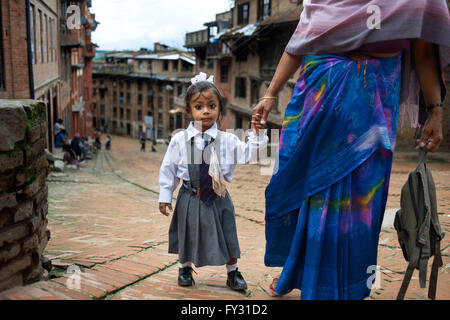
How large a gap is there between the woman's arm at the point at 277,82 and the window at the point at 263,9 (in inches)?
837

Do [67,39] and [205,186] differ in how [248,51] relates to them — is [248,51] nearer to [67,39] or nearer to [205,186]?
[67,39]

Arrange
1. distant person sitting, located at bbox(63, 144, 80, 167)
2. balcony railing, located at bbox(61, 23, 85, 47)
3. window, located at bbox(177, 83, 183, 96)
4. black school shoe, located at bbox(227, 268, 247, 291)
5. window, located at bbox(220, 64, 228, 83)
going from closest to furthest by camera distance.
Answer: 1. black school shoe, located at bbox(227, 268, 247, 291)
2. distant person sitting, located at bbox(63, 144, 80, 167)
3. balcony railing, located at bbox(61, 23, 85, 47)
4. window, located at bbox(220, 64, 228, 83)
5. window, located at bbox(177, 83, 183, 96)

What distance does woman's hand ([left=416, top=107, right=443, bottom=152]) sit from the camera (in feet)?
7.11

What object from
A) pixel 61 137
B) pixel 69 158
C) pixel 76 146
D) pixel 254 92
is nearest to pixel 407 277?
pixel 69 158

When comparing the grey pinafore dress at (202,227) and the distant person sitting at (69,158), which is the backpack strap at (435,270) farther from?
the distant person sitting at (69,158)

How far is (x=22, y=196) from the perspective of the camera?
2.52 m

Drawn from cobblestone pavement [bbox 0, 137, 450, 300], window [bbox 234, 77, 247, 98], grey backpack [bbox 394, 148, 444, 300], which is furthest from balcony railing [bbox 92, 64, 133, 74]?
grey backpack [bbox 394, 148, 444, 300]

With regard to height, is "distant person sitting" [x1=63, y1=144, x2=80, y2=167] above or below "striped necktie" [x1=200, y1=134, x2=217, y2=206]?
Answer: below

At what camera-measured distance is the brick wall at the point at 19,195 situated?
2.31 metres

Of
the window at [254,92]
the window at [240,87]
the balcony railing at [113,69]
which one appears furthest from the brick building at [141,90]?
the window at [254,92]

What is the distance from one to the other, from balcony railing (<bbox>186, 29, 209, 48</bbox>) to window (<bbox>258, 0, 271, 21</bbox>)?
8477 millimetres

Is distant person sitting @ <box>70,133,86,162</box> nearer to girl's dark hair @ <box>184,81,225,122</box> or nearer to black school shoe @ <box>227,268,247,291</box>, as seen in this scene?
girl's dark hair @ <box>184,81,225,122</box>

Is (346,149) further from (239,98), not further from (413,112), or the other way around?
(239,98)

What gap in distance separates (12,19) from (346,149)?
1221 cm
